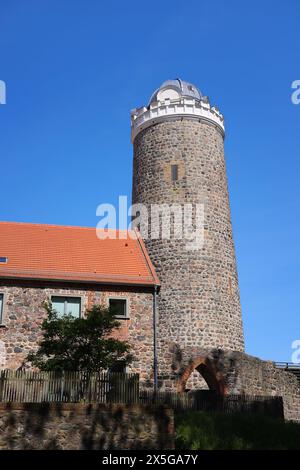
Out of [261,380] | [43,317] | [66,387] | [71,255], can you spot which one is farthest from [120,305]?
[66,387]

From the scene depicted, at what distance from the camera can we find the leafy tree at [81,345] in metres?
18.5

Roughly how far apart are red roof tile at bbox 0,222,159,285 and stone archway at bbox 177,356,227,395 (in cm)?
379

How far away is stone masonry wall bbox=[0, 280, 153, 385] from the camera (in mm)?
21969

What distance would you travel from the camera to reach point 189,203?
27.9 meters

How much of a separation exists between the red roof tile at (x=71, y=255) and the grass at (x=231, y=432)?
851 centimetres

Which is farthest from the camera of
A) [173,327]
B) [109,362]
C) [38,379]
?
[173,327]

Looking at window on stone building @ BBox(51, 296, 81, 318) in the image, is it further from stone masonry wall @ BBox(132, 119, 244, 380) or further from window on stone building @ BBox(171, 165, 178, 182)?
window on stone building @ BBox(171, 165, 178, 182)

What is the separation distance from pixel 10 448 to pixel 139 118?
70.3ft

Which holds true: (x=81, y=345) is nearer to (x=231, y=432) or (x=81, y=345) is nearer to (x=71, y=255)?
(x=231, y=432)

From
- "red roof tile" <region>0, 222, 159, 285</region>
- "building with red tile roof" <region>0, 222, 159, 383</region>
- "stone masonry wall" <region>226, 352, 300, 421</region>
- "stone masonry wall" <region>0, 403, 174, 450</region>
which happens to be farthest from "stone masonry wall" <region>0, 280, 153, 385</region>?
"stone masonry wall" <region>0, 403, 174, 450</region>

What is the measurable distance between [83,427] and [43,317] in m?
9.86

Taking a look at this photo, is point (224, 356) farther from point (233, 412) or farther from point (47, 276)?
point (47, 276)
